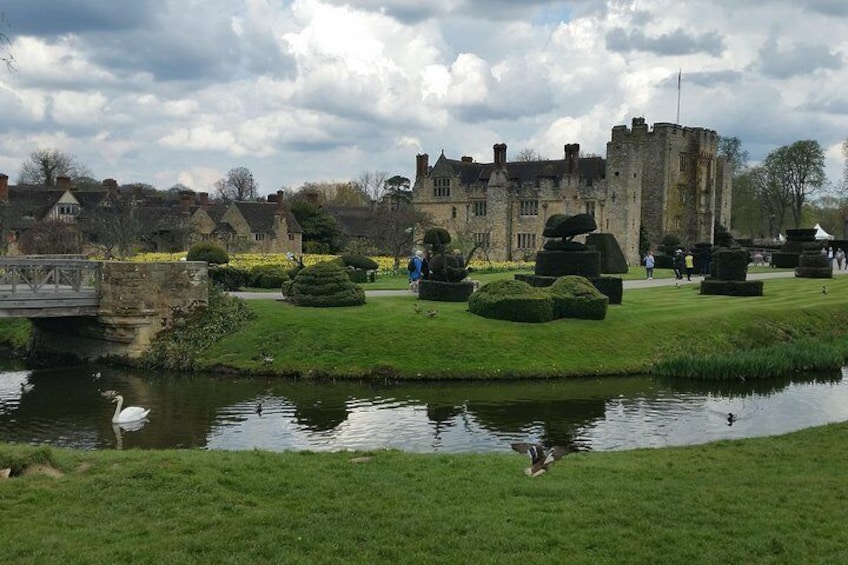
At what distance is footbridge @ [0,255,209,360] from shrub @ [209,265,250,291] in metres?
6.22

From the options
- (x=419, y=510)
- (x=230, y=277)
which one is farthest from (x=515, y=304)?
(x=419, y=510)

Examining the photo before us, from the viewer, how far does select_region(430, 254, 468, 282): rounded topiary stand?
29.0 m

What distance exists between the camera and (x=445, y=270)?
29.0 metres

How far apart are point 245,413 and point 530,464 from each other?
826 centimetres

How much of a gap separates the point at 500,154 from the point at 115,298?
5001cm

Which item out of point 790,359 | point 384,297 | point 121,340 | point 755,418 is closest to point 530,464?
point 755,418

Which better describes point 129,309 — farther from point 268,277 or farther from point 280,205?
point 280,205

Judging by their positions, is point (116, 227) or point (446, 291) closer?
point (446, 291)

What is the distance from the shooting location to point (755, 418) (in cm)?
1697

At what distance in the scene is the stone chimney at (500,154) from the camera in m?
68.9

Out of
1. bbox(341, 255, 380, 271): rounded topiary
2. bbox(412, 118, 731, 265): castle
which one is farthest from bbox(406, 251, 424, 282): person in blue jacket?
bbox(412, 118, 731, 265): castle

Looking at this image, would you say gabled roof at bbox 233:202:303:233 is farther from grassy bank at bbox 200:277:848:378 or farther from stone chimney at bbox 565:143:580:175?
grassy bank at bbox 200:277:848:378

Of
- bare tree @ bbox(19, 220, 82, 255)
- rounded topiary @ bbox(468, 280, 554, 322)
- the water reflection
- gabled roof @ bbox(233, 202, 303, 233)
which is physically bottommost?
the water reflection

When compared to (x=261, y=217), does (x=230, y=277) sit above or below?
below
